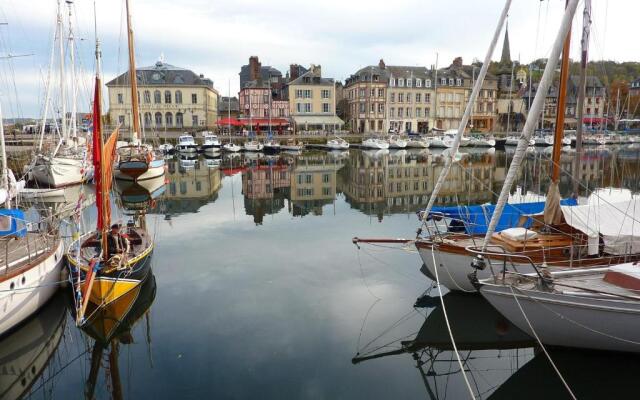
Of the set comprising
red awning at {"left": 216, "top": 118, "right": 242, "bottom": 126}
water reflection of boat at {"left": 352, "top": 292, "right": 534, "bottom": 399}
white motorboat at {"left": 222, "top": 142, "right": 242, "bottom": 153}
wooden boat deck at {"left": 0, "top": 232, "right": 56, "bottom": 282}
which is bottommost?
water reflection of boat at {"left": 352, "top": 292, "right": 534, "bottom": 399}

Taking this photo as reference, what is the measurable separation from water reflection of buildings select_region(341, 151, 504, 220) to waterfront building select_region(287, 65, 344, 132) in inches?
1050

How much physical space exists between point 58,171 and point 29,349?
2672cm

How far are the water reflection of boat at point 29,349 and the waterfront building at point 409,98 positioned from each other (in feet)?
263

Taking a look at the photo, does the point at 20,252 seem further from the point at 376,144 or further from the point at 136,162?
the point at 376,144

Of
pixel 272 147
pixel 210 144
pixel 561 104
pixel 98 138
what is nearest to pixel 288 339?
pixel 98 138

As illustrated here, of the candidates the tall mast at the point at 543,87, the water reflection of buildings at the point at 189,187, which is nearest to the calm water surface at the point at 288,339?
the tall mast at the point at 543,87

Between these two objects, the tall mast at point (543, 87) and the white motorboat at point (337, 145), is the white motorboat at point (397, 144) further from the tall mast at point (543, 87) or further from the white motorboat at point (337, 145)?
the tall mast at point (543, 87)

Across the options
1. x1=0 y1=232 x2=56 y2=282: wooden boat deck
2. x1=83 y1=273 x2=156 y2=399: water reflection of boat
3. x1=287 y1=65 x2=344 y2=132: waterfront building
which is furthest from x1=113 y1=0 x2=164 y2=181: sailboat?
x1=287 y1=65 x2=344 y2=132: waterfront building

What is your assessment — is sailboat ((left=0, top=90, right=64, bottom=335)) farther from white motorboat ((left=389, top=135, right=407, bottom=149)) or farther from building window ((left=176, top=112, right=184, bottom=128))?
building window ((left=176, top=112, right=184, bottom=128))

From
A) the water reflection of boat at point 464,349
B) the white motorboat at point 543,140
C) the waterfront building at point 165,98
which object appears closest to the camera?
the water reflection of boat at point 464,349

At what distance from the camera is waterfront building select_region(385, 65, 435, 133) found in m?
87.4

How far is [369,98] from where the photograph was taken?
85.9 m

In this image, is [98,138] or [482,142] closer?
[98,138]

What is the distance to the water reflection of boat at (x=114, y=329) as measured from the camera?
9.59m
